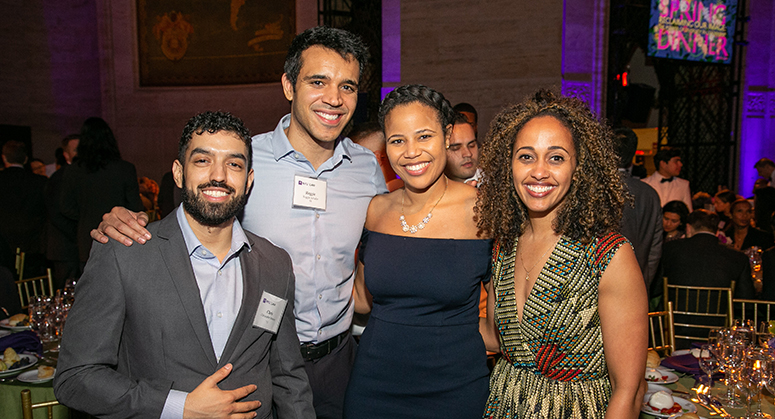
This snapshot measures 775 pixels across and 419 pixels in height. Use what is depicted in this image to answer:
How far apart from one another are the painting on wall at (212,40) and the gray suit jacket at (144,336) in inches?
360

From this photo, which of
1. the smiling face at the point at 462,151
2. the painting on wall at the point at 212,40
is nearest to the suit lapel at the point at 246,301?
the smiling face at the point at 462,151

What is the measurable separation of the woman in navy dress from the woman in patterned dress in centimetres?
18

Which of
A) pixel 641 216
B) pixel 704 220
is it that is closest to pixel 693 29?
pixel 704 220

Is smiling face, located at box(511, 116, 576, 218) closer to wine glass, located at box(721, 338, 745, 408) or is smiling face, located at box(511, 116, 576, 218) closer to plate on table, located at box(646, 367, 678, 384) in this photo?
wine glass, located at box(721, 338, 745, 408)

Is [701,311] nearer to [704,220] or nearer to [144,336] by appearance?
[704,220]

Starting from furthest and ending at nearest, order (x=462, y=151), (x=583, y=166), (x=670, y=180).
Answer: (x=670, y=180)
(x=462, y=151)
(x=583, y=166)

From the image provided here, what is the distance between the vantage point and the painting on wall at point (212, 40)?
33.5ft

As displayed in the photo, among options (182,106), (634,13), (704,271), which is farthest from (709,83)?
(182,106)

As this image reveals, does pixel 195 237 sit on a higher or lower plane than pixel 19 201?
higher

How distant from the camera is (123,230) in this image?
5.05ft

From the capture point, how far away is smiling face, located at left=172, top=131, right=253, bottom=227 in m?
1.61

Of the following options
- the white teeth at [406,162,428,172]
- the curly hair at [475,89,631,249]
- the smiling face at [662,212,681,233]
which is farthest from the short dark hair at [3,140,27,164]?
the smiling face at [662,212,681,233]

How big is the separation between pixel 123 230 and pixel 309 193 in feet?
2.29

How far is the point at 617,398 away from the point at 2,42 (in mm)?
12173
